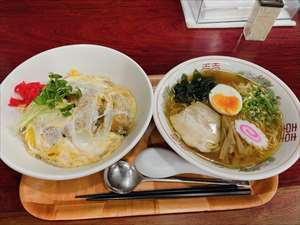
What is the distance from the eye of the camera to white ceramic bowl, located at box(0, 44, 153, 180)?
83 centimetres

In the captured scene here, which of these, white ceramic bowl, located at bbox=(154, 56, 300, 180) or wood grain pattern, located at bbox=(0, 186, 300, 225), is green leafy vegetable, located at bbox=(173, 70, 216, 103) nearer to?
white ceramic bowl, located at bbox=(154, 56, 300, 180)

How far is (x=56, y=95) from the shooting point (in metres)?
0.97

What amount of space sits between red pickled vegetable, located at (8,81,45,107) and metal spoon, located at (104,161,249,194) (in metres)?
0.37

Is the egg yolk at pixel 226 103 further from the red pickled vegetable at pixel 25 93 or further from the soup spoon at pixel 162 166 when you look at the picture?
the red pickled vegetable at pixel 25 93

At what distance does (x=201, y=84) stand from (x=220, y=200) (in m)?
0.43

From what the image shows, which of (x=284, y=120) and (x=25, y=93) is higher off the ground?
(x=284, y=120)

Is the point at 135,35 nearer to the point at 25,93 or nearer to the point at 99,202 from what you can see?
the point at 25,93

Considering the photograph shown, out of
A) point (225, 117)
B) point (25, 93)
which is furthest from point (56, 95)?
point (225, 117)

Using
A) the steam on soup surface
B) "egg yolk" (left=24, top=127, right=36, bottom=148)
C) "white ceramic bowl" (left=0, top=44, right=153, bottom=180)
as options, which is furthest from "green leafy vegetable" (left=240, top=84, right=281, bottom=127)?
"egg yolk" (left=24, top=127, right=36, bottom=148)

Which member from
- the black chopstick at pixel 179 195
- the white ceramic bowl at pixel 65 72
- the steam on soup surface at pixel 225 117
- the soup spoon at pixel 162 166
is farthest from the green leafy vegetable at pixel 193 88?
the black chopstick at pixel 179 195

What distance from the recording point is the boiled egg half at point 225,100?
106 centimetres

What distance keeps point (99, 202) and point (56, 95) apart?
1.24 ft

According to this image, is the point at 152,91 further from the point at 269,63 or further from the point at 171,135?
the point at 269,63

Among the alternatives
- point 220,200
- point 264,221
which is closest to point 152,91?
point 220,200
